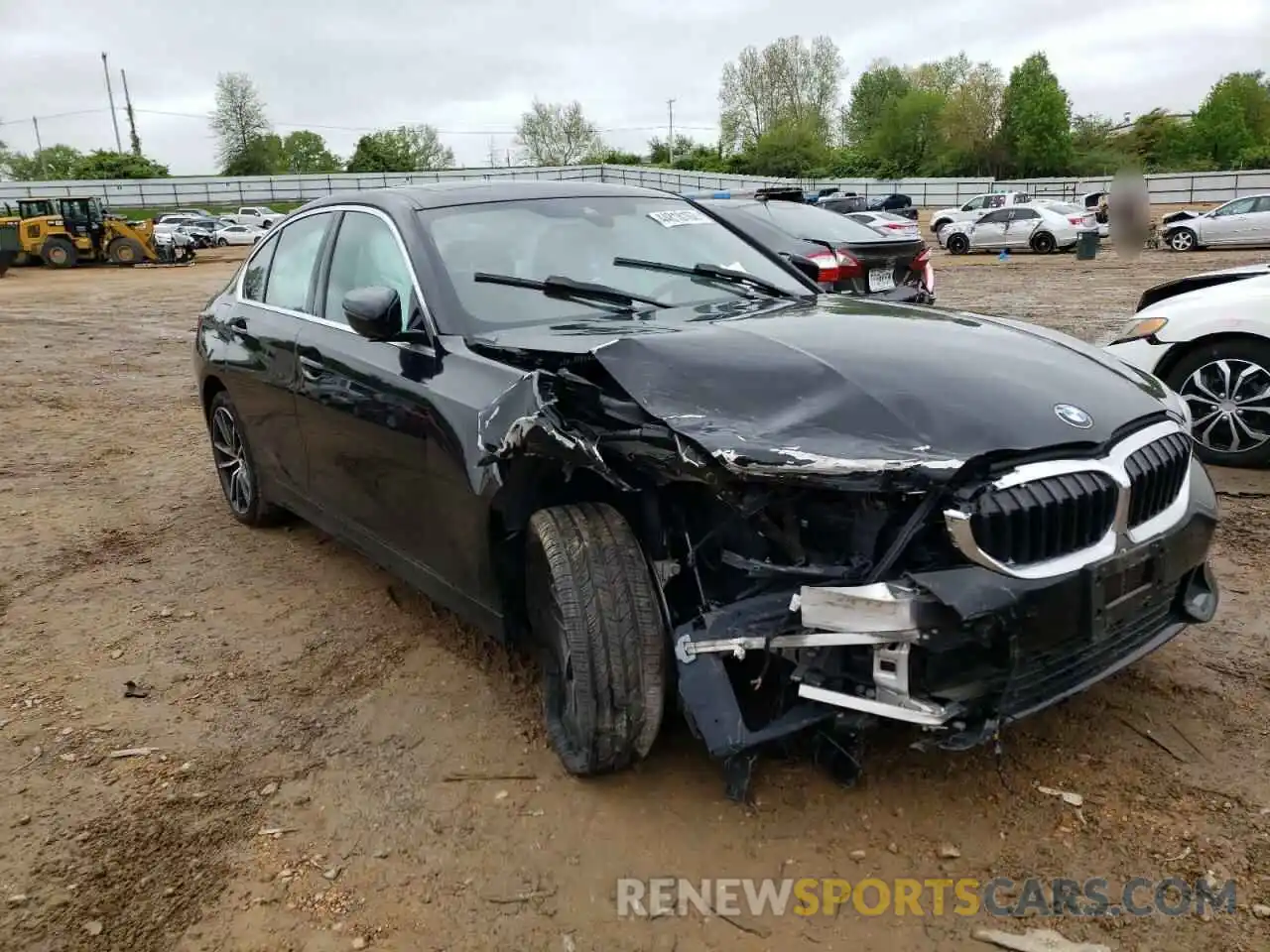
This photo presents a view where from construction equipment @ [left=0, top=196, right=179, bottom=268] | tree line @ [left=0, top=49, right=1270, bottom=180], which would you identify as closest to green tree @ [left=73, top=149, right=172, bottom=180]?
tree line @ [left=0, top=49, right=1270, bottom=180]

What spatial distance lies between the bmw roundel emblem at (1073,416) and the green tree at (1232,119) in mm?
71947

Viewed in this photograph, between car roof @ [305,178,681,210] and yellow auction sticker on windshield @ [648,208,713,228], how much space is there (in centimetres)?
16

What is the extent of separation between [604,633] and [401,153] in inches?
3261

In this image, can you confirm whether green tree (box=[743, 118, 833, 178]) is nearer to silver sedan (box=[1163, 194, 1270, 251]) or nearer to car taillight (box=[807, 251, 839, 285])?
silver sedan (box=[1163, 194, 1270, 251])

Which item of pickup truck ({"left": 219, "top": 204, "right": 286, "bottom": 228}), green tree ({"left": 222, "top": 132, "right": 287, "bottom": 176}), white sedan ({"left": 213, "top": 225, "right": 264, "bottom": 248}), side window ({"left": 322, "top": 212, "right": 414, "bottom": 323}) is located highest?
green tree ({"left": 222, "top": 132, "right": 287, "bottom": 176})

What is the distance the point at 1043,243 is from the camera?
26.4 metres

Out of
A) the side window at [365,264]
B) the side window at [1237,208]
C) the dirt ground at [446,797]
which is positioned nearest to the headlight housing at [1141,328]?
the dirt ground at [446,797]

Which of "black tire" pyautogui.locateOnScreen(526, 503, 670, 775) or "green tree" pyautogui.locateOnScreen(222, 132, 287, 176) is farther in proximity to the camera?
"green tree" pyautogui.locateOnScreen(222, 132, 287, 176)

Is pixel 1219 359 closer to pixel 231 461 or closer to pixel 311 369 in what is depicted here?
pixel 311 369

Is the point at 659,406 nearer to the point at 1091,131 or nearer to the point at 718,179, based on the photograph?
the point at 718,179

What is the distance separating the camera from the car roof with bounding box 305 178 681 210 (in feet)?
12.2

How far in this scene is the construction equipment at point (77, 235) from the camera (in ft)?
94.9

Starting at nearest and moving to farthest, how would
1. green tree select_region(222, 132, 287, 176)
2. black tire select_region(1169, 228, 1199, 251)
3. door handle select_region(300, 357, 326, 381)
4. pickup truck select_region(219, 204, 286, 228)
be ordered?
door handle select_region(300, 357, 326, 381), black tire select_region(1169, 228, 1199, 251), pickup truck select_region(219, 204, 286, 228), green tree select_region(222, 132, 287, 176)

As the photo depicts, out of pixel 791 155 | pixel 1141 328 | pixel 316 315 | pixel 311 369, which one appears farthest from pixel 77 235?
pixel 791 155
